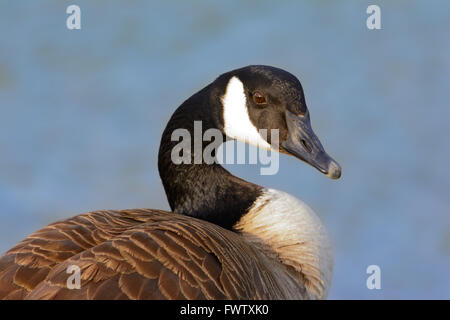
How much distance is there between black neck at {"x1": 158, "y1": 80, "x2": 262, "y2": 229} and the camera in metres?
3.72

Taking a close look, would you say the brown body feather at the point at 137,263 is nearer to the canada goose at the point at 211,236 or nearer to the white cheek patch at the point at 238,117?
the canada goose at the point at 211,236

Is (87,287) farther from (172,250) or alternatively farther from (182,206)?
(182,206)

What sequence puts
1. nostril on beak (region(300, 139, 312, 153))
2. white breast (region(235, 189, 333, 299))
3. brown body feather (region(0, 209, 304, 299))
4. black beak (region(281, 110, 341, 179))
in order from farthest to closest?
nostril on beak (region(300, 139, 312, 153)) < black beak (region(281, 110, 341, 179)) < white breast (region(235, 189, 333, 299)) < brown body feather (region(0, 209, 304, 299))

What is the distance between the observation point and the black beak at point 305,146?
3.41 metres

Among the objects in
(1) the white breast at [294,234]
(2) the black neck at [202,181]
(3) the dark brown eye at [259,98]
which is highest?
(3) the dark brown eye at [259,98]

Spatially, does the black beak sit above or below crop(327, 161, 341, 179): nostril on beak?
above

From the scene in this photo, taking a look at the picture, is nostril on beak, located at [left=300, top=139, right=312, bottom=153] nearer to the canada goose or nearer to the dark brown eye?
the canada goose

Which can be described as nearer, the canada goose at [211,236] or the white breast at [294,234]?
the canada goose at [211,236]

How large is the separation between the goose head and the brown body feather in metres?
0.72

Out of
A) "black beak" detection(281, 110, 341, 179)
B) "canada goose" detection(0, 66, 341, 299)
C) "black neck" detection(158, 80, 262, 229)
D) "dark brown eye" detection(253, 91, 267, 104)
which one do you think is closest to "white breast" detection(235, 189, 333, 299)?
"canada goose" detection(0, 66, 341, 299)

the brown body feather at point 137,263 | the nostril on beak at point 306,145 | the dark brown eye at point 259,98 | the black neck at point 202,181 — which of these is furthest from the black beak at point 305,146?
the brown body feather at point 137,263

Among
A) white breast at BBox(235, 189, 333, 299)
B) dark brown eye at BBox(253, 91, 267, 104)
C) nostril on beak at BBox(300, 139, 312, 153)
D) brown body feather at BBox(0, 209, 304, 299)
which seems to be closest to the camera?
brown body feather at BBox(0, 209, 304, 299)
